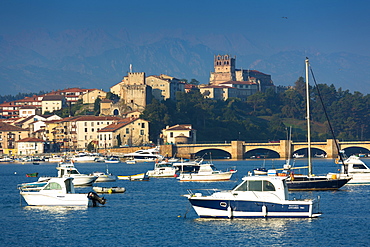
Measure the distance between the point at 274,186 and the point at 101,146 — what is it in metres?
126

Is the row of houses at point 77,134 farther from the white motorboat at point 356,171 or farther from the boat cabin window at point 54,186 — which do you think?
the boat cabin window at point 54,186

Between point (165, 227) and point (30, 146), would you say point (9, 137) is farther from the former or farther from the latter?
point (165, 227)

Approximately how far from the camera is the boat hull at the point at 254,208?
42.4 metres

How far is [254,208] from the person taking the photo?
140 ft

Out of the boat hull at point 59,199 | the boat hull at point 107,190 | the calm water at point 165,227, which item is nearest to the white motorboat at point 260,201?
the calm water at point 165,227

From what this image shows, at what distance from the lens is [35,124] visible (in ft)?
605

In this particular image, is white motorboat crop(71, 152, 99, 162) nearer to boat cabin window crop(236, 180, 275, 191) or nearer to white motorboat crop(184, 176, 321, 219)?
white motorboat crop(184, 176, 321, 219)

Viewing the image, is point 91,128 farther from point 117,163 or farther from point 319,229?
point 319,229

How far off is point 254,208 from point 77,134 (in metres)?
134

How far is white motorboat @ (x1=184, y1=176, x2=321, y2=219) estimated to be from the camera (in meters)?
42.4

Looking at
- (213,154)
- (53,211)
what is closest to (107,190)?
(53,211)

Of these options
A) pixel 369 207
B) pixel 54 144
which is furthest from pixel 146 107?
pixel 369 207

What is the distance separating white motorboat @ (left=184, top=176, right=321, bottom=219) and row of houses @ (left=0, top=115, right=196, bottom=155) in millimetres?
115227

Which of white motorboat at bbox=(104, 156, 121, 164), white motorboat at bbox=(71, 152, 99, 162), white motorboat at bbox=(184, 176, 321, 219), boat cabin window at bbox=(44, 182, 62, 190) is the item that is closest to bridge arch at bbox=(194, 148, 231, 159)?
white motorboat at bbox=(104, 156, 121, 164)
